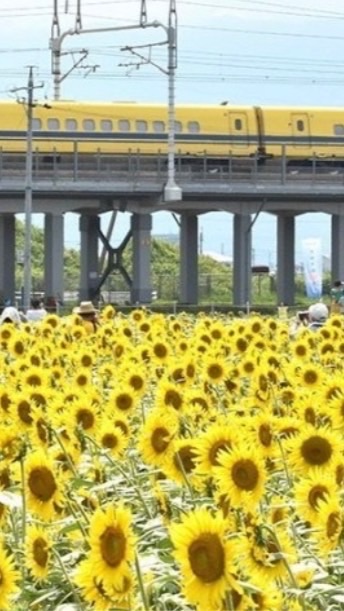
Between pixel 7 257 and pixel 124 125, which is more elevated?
pixel 124 125

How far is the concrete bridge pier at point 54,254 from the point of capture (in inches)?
2279

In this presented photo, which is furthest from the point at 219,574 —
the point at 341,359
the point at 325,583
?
the point at 341,359

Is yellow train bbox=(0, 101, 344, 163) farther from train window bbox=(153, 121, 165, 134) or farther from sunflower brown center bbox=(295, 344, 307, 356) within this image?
sunflower brown center bbox=(295, 344, 307, 356)

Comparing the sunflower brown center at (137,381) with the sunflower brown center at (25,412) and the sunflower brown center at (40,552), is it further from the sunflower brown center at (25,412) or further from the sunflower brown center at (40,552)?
the sunflower brown center at (40,552)

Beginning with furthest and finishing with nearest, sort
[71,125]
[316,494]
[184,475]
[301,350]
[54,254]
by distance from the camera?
1. [54,254]
2. [71,125]
3. [301,350]
4. [184,475]
5. [316,494]

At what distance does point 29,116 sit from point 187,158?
12211mm

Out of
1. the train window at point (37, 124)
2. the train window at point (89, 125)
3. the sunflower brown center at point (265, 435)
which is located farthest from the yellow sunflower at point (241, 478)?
the train window at point (89, 125)

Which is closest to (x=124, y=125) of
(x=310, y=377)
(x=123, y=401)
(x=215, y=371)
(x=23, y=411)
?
(x=215, y=371)

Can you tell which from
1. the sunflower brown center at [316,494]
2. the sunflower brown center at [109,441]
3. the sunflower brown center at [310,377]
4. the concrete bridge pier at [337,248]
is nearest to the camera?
the sunflower brown center at [316,494]

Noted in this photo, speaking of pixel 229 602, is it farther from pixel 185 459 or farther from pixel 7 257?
pixel 7 257

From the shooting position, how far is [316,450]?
5.19 meters

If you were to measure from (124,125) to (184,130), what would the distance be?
2.13 metres

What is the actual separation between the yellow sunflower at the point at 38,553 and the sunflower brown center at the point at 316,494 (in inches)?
29.6

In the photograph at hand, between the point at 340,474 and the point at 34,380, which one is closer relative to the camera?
the point at 340,474
